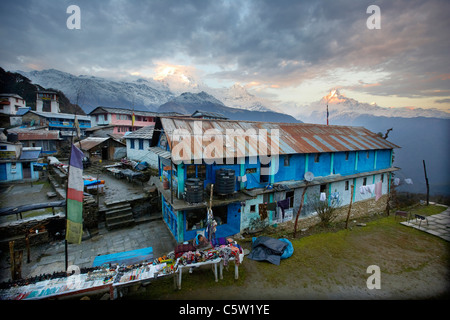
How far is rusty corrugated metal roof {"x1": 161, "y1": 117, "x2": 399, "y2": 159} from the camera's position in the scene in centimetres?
1221

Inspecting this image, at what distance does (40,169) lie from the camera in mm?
22750

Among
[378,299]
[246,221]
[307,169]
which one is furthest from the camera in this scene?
[307,169]

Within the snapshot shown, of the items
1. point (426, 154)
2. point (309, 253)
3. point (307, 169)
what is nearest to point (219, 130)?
point (307, 169)

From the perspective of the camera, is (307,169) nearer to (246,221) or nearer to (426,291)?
(246,221)

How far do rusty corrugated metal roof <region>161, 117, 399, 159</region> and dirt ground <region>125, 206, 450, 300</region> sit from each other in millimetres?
6273

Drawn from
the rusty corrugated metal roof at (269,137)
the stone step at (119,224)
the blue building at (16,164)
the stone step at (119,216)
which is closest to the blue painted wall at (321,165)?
the rusty corrugated metal roof at (269,137)

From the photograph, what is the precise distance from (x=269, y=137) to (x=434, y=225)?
51.8ft

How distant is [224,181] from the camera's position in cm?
1150

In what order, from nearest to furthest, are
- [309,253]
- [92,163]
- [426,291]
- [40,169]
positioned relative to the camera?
[426,291] < [309,253] < [40,169] < [92,163]

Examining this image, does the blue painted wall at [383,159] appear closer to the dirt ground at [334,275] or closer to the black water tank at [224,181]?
the dirt ground at [334,275]

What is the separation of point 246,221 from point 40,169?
24.8 m

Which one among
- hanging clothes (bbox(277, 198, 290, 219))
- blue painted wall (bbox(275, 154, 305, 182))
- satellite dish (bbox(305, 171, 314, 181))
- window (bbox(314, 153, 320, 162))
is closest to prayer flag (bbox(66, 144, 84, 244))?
blue painted wall (bbox(275, 154, 305, 182))

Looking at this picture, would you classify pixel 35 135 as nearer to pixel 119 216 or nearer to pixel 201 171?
pixel 119 216

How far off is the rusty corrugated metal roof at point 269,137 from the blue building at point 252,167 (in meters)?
0.06
